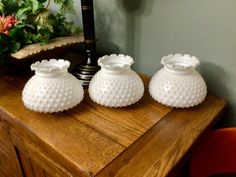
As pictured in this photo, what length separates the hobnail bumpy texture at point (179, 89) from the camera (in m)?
0.62

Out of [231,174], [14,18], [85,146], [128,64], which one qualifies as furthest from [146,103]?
[14,18]

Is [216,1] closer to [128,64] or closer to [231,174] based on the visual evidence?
[128,64]

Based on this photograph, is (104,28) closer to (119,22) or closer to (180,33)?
(119,22)

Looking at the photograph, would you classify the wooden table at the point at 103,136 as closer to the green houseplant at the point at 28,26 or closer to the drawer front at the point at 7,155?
the drawer front at the point at 7,155

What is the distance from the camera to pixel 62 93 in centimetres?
61

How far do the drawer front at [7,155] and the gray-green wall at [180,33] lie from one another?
0.47m

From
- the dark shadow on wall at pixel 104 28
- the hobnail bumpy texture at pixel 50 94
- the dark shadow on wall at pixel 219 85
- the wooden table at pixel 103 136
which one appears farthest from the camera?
the dark shadow on wall at pixel 104 28

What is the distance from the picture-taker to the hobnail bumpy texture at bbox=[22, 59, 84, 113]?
0.61 metres

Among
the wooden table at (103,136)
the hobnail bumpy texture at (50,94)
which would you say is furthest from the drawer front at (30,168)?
the hobnail bumpy texture at (50,94)

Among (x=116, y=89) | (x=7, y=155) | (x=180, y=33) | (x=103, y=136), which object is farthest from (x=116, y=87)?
(x=7, y=155)

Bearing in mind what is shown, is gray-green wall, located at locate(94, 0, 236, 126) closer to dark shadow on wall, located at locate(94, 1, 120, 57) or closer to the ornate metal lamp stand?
dark shadow on wall, located at locate(94, 1, 120, 57)

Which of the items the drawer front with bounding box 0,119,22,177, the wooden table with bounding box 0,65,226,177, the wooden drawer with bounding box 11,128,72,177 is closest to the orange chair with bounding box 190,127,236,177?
the wooden table with bounding box 0,65,226,177

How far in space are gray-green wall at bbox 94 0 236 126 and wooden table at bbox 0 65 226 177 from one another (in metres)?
0.09

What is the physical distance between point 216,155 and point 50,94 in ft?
1.62
